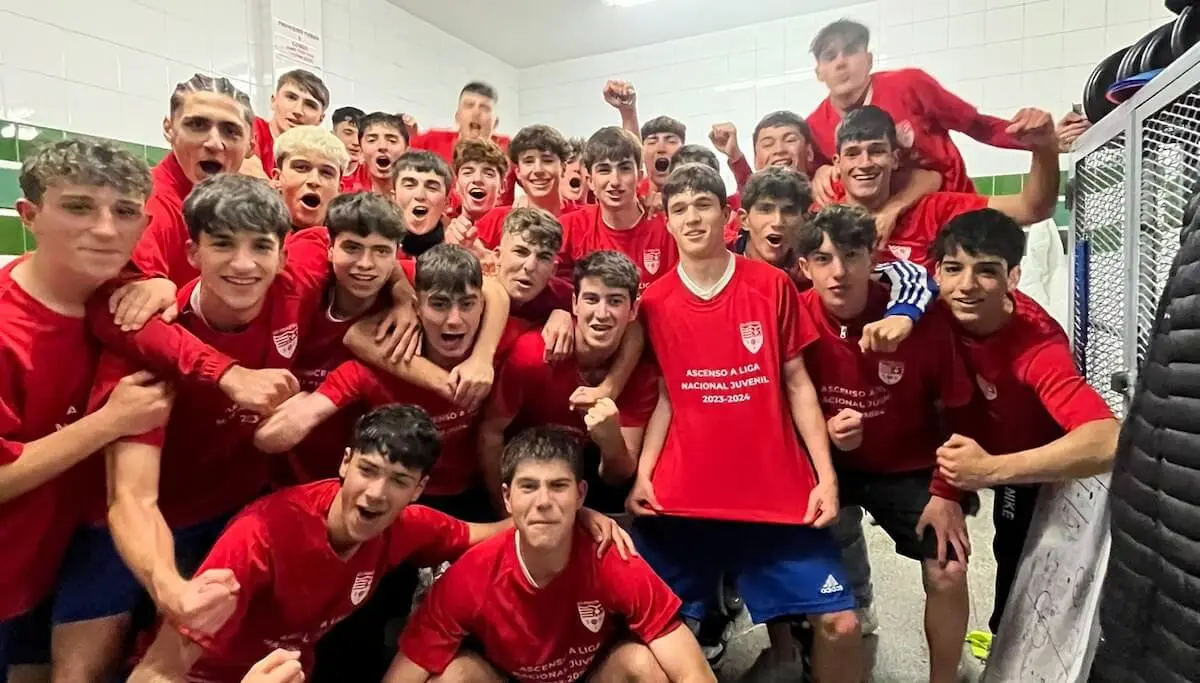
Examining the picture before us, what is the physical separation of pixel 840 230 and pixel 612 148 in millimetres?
907

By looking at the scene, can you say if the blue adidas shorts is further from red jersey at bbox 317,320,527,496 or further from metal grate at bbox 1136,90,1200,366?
metal grate at bbox 1136,90,1200,366

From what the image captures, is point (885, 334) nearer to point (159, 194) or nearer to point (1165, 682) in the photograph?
point (1165, 682)

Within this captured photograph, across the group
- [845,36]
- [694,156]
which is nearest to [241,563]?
[694,156]

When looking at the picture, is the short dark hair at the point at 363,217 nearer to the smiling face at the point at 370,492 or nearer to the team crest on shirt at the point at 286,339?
the team crest on shirt at the point at 286,339

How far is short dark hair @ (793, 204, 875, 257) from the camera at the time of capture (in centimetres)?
188

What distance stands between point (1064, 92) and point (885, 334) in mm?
3641

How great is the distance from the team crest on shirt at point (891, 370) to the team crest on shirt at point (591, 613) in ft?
3.03

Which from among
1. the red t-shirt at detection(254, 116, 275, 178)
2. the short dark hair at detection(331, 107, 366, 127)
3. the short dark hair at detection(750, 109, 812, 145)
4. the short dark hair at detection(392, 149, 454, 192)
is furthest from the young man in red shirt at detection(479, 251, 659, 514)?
the short dark hair at detection(331, 107, 366, 127)

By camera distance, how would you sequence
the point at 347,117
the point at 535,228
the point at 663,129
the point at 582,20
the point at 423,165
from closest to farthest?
1. the point at 535,228
2. the point at 423,165
3. the point at 663,129
4. the point at 347,117
5. the point at 582,20

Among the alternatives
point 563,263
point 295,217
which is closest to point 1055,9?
point 563,263

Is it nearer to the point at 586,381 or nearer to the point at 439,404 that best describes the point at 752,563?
the point at 586,381

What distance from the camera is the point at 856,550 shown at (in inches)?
85.4

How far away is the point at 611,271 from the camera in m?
1.90

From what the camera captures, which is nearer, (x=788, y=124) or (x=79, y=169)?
(x=79, y=169)
